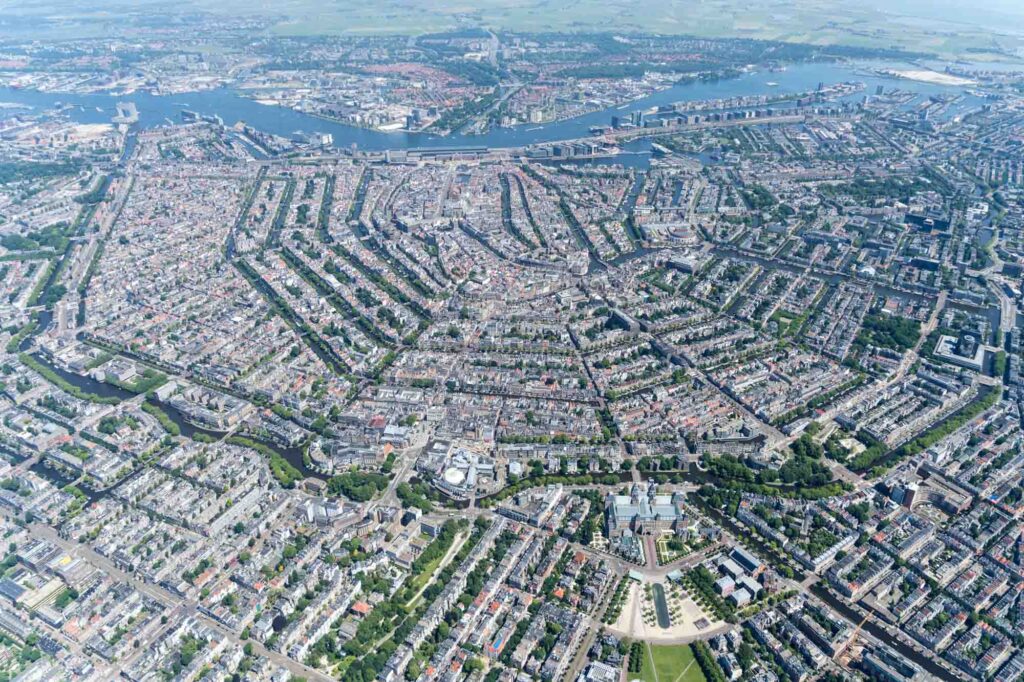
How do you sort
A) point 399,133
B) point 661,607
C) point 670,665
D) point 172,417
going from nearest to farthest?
point 670,665
point 661,607
point 172,417
point 399,133

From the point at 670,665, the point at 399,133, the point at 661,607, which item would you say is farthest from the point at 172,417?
the point at 399,133

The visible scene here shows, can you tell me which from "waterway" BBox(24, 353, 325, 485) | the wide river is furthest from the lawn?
the wide river

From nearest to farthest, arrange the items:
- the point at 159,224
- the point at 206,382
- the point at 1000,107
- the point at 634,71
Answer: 1. the point at 206,382
2. the point at 159,224
3. the point at 1000,107
4. the point at 634,71

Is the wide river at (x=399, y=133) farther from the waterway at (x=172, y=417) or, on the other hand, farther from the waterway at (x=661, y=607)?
the waterway at (x=661, y=607)

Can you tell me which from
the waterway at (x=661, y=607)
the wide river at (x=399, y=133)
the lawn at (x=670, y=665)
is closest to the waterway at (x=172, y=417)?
the waterway at (x=661, y=607)

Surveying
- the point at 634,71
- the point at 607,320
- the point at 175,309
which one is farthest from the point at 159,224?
the point at 634,71

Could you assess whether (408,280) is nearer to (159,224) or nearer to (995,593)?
(159,224)

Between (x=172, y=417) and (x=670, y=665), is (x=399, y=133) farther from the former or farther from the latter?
(x=670, y=665)
